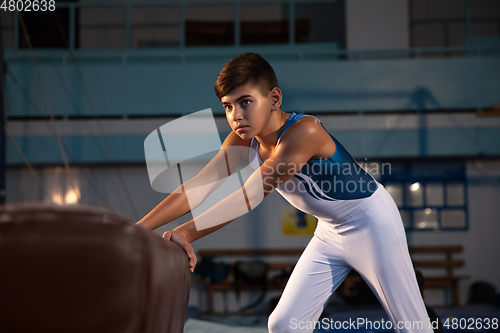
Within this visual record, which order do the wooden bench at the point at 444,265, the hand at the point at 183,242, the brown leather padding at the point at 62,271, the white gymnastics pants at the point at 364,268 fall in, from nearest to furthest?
the brown leather padding at the point at 62,271 < the hand at the point at 183,242 < the white gymnastics pants at the point at 364,268 < the wooden bench at the point at 444,265

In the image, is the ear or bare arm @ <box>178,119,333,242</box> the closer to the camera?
bare arm @ <box>178,119,333,242</box>

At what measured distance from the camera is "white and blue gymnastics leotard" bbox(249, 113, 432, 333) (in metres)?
1.25

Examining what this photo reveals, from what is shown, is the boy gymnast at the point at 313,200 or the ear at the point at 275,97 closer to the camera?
the boy gymnast at the point at 313,200

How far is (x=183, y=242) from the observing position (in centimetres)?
88

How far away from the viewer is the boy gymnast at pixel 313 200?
1.15 m

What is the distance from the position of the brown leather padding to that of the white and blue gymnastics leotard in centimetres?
90

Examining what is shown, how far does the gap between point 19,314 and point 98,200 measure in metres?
5.83

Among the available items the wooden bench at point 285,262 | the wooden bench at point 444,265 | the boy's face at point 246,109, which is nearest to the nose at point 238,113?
the boy's face at point 246,109

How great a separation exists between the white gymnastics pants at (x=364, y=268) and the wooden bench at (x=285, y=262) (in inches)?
164

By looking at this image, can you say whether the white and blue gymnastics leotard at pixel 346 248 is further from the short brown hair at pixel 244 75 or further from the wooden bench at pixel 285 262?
the wooden bench at pixel 285 262

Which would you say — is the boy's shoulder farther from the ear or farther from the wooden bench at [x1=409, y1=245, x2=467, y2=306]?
the wooden bench at [x1=409, y1=245, x2=467, y2=306]

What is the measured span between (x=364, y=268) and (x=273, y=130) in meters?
0.54

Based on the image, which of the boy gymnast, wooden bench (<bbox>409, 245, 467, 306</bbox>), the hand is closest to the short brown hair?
the boy gymnast

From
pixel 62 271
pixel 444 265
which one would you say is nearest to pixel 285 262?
pixel 444 265
